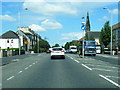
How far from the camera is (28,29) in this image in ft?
446

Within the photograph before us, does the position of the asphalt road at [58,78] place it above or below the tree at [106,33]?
below

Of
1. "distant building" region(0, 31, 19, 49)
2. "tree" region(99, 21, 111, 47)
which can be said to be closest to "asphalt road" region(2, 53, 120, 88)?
"tree" region(99, 21, 111, 47)

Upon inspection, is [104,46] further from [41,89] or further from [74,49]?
[41,89]

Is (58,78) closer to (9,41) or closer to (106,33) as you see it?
(106,33)

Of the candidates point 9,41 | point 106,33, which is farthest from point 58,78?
point 9,41

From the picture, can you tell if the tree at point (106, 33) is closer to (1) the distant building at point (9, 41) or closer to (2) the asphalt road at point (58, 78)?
(1) the distant building at point (9, 41)

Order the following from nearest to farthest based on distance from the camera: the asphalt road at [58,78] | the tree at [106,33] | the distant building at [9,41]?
1. the asphalt road at [58,78]
2. the tree at [106,33]
3. the distant building at [9,41]

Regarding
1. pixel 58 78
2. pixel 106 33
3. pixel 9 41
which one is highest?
pixel 106 33

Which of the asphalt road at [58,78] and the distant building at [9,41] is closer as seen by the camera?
the asphalt road at [58,78]

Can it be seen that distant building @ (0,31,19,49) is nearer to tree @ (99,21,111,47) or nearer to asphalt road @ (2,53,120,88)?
tree @ (99,21,111,47)

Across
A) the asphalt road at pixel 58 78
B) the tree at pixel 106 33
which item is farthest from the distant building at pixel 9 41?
the asphalt road at pixel 58 78

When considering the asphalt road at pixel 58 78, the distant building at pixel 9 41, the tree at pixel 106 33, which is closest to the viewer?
the asphalt road at pixel 58 78

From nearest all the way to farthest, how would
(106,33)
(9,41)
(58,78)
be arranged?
1. (58,78)
2. (106,33)
3. (9,41)

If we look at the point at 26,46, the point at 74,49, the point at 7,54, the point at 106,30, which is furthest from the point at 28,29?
the point at 7,54
